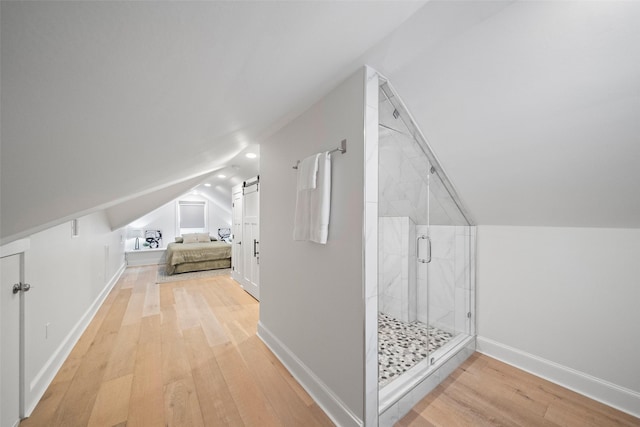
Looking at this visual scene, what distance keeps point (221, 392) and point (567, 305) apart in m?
2.75

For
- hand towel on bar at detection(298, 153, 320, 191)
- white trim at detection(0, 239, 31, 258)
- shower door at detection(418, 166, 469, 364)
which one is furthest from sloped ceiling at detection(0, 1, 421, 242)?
shower door at detection(418, 166, 469, 364)

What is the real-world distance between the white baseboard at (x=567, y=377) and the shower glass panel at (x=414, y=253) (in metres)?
0.28

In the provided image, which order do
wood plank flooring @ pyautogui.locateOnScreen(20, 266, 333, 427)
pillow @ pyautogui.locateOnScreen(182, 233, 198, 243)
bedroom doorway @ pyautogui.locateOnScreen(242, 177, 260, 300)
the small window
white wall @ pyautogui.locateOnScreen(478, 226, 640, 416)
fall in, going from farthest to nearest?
1. the small window
2. pillow @ pyautogui.locateOnScreen(182, 233, 198, 243)
3. bedroom doorway @ pyautogui.locateOnScreen(242, 177, 260, 300)
4. white wall @ pyautogui.locateOnScreen(478, 226, 640, 416)
5. wood plank flooring @ pyautogui.locateOnScreen(20, 266, 333, 427)

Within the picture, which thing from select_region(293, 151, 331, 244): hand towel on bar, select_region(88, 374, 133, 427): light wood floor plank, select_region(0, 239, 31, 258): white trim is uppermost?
select_region(293, 151, 331, 244): hand towel on bar

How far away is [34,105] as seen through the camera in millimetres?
447

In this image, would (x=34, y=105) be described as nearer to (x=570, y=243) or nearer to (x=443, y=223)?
(x=443, y=223)

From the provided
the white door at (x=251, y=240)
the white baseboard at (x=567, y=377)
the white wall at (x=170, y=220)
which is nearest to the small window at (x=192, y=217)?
the white wall at (x=170, y=220)

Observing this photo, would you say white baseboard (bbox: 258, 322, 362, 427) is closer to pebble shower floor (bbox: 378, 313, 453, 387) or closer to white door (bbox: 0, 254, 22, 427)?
pebble shower floor (bbox: 378, 313, 453, 387)

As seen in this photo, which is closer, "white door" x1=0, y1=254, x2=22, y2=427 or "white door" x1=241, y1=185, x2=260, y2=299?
"white door" x1=0, y1=254, x2=22, y2=427

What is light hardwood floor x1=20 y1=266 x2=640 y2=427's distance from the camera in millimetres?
1528

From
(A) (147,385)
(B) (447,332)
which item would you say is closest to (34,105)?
(A) (147,385)

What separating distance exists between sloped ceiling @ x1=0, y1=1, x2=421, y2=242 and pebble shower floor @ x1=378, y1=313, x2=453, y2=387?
1.99 m

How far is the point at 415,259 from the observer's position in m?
2.71

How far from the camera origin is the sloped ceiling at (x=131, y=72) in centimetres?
37
